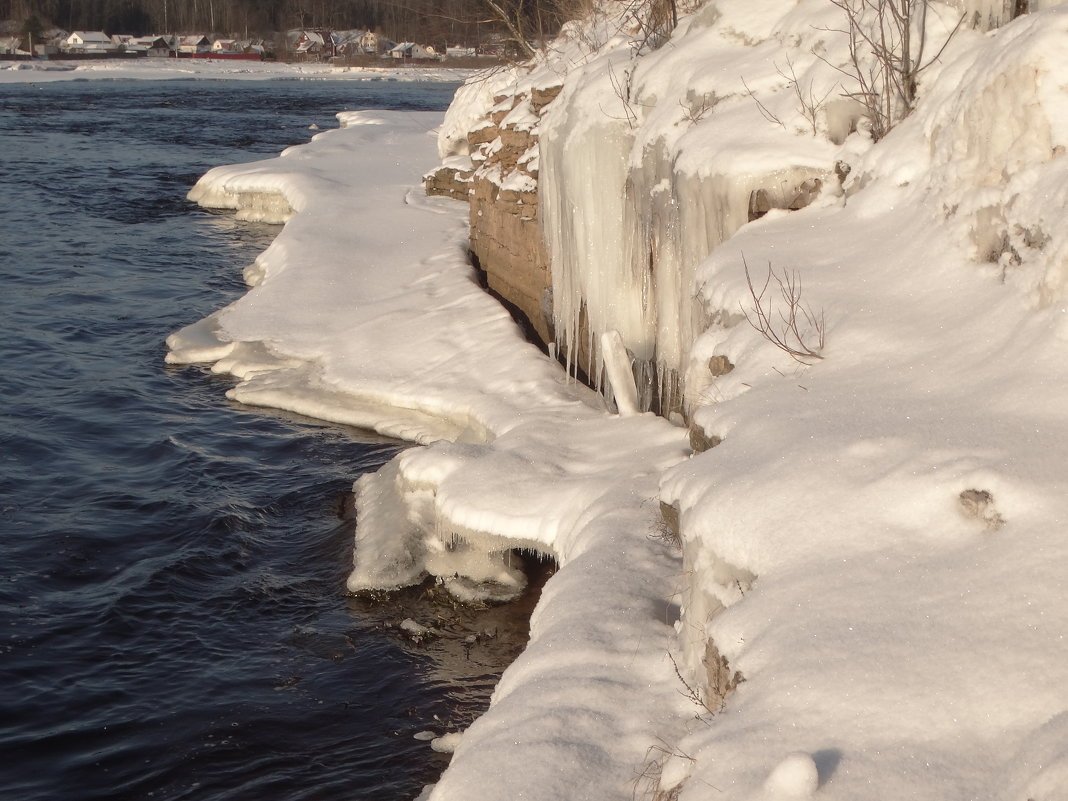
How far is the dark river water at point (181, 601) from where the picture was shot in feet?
18.8

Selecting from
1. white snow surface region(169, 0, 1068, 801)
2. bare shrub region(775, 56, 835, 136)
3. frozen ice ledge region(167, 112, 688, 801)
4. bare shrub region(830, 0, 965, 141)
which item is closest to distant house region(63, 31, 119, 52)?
frozen ice ledge region(167, 112, 688, 801)

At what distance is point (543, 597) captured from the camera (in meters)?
5.75

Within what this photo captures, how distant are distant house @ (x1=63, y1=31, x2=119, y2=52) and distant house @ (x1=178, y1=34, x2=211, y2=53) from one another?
552 centimetres

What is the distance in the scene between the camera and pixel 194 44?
300 feet

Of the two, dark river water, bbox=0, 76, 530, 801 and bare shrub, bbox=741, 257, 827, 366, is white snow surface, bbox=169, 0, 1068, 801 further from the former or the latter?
dark river water, bbox=0, 76, 530, 801

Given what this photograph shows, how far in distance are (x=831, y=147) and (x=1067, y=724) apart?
4.86 meters

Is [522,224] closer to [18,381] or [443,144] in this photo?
[18,381]

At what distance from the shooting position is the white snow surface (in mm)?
3404

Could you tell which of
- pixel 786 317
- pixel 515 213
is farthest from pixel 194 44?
pixel 786 317

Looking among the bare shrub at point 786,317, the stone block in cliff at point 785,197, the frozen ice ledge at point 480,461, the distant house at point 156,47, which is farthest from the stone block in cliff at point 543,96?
the distant house at point 156,47

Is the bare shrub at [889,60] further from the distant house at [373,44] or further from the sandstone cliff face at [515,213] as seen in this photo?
the distant house at [373,44]

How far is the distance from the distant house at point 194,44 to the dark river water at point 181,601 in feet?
272

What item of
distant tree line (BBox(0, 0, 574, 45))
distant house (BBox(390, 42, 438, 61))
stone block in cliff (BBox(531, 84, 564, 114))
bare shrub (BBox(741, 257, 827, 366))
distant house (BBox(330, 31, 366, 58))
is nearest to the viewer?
bare shrub (BBox(741, 257, 827, 366))

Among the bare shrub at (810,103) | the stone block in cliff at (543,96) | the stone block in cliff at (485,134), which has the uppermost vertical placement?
the stone block in cliff at (543,96)
